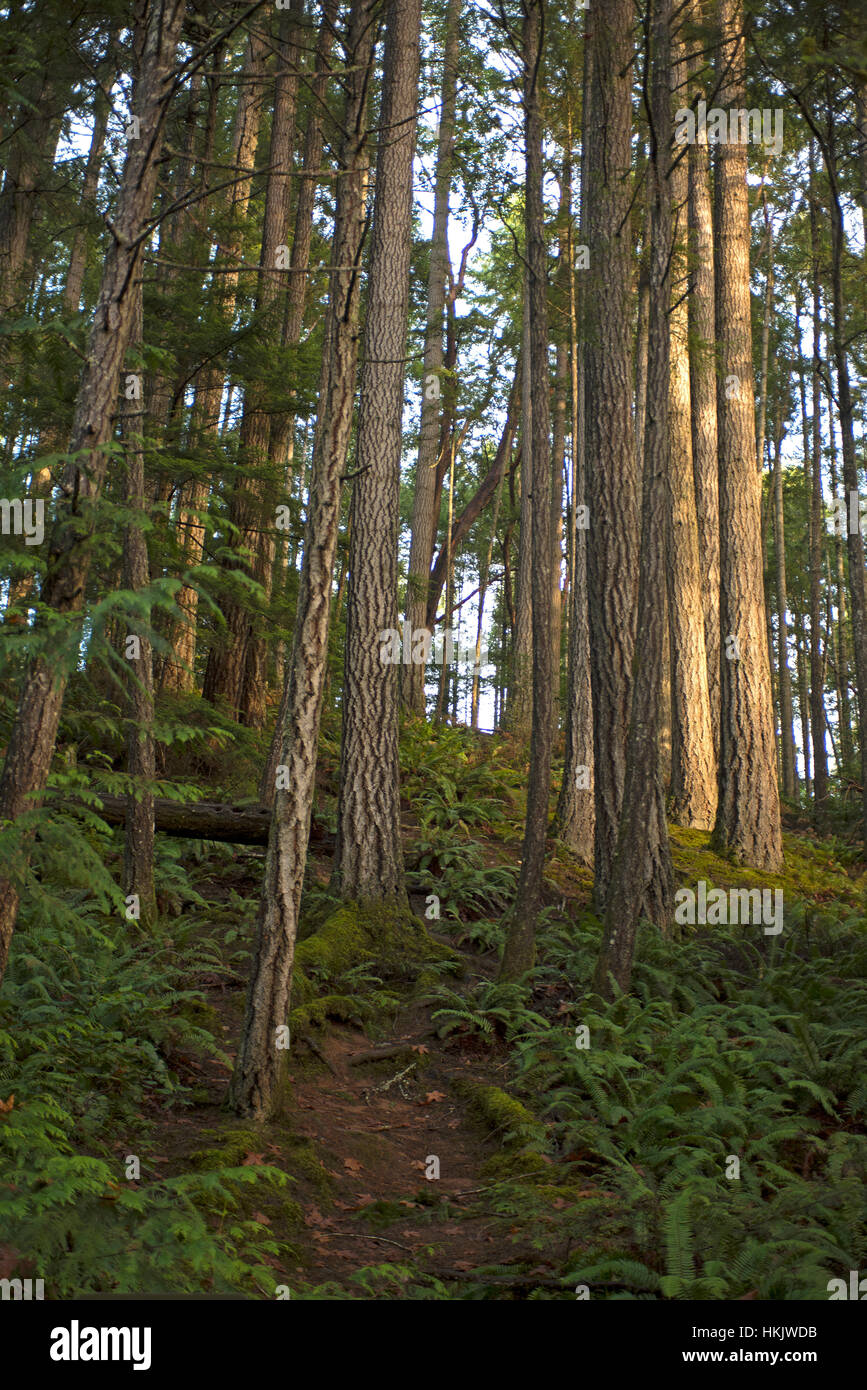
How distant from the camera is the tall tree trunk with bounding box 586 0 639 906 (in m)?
9.41

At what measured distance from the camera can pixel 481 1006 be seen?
790cm

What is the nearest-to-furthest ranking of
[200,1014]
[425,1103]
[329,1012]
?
[425,1103] → [200,1014] → [329,1012]

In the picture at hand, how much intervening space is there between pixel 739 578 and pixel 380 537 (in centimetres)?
600

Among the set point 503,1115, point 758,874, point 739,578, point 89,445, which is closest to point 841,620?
point 739,578

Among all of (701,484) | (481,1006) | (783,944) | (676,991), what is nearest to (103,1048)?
(481,1006)

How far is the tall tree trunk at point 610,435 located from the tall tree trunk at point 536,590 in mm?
1092

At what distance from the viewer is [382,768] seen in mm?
9109

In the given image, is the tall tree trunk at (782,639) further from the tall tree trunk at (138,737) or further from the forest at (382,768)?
the tall tree trunk at (138,737)

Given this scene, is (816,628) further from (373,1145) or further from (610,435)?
(373,1145)

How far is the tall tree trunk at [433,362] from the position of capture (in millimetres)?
16953

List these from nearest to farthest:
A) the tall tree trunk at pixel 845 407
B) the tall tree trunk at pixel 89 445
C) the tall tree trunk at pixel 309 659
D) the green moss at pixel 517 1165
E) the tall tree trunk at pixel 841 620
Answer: the tall tree trunk at pixel 89 445
the green moss at pixel 517 1165
the tall tree trunk at pixel 309 659
the tall tree trunk at pixel 845 407
the tall tree trunk at pixel 841 620
